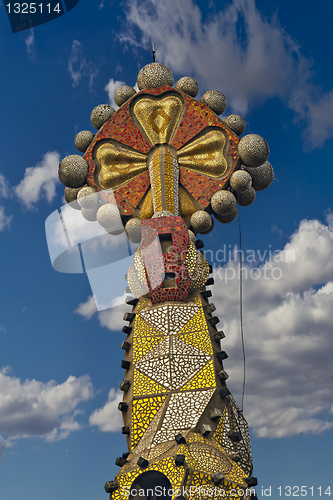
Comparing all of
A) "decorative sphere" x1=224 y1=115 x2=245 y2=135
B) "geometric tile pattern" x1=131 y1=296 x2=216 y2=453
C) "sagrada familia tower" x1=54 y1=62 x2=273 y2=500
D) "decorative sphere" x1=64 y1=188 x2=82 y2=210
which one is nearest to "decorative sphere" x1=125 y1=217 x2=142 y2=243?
"sagrada familia tower" x1=54 y1=62 x2=273 y2=500

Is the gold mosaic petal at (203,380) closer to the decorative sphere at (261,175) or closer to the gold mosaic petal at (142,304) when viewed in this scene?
the gold mosaic petal at (142,304)

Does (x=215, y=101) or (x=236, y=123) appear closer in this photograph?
(x=236, y=123)

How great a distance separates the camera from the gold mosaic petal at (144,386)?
15242 millimetres

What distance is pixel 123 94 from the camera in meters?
20.3

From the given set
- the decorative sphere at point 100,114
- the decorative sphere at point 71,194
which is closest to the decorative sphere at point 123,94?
the decorative sphere at point 100,114

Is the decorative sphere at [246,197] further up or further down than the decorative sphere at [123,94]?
further down

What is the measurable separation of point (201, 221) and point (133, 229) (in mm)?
1959

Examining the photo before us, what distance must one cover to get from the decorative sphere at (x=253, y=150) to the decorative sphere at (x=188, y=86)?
2.70m

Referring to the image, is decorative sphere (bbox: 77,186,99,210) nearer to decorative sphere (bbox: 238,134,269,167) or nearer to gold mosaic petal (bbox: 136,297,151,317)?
gold mosaic petal (bbox: 136,297,151,317)

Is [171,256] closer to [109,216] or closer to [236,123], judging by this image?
[109,216]

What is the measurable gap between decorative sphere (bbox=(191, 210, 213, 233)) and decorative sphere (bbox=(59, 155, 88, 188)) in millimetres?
3503

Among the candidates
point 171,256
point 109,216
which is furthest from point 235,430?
point 109,216

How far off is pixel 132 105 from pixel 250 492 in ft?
37.5

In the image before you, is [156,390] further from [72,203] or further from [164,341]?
[72,203]
